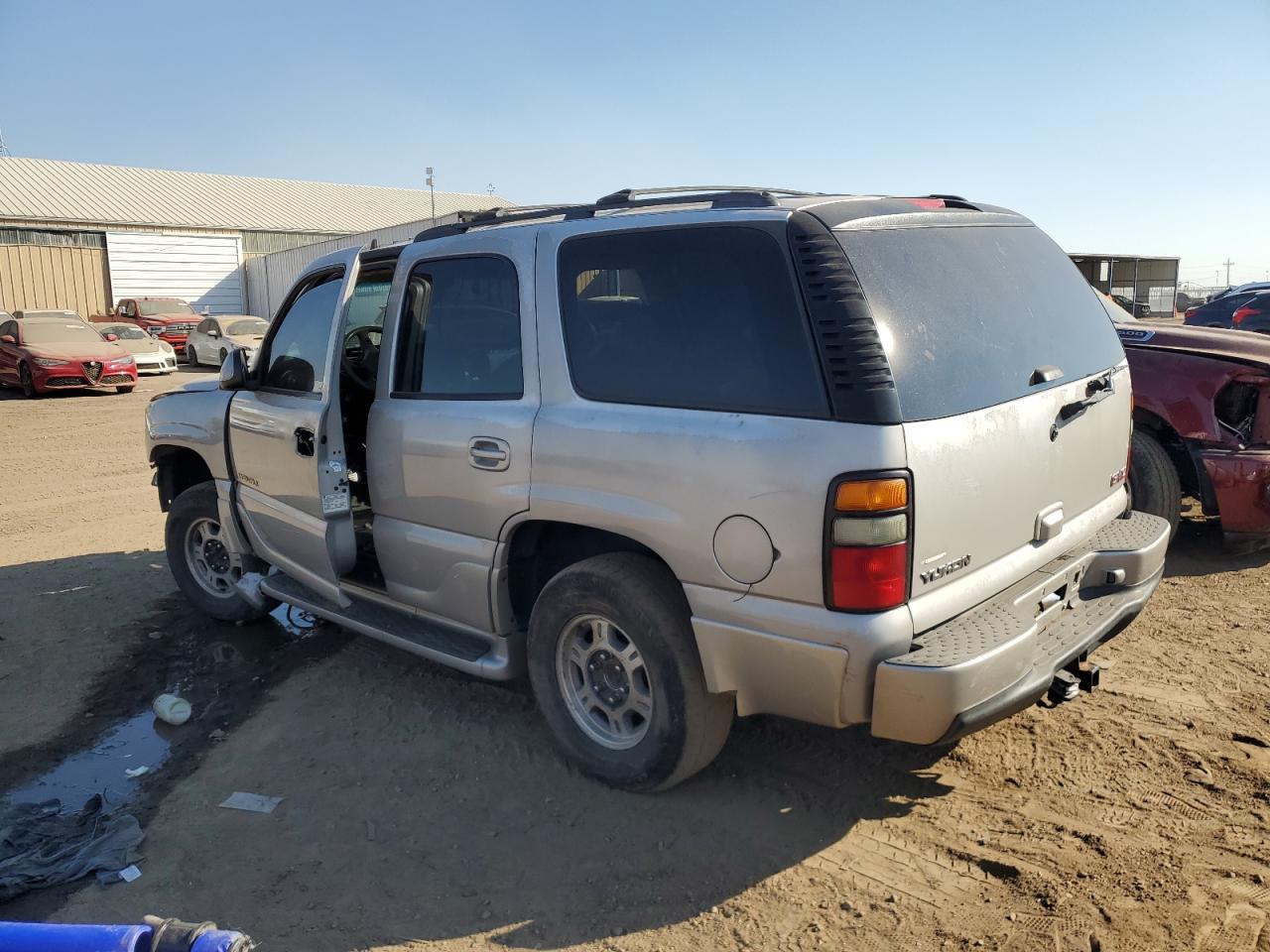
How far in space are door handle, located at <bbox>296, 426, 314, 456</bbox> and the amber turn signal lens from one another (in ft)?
9.02

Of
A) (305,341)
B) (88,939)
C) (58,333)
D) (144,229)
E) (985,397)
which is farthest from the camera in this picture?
(144,229)

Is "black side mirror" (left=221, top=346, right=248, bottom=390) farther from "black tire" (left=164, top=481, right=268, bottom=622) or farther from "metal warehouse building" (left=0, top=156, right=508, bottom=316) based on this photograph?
Answer: "metal warehouse building" (left=0, top=156, right=508, bottom=316)

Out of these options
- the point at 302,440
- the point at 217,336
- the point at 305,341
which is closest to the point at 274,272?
the point at 217,336

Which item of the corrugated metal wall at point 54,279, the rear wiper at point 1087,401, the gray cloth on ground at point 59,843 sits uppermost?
the corrugated metal wall at point 54,279

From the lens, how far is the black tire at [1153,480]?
5.96m

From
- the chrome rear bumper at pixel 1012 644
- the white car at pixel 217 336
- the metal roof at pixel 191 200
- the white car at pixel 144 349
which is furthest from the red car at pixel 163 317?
the chrome rear bumper at pixel 1012 644

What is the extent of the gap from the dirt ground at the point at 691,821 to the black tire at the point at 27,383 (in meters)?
15.3

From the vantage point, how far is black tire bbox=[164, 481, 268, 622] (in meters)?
5.69

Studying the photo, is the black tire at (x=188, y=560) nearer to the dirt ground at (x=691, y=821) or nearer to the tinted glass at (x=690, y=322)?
the dirt ground at (x=691, y=821)

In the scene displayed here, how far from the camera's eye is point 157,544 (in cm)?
766

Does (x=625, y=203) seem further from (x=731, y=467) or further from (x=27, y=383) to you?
(x=27, y=383)

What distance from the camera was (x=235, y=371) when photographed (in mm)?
5062

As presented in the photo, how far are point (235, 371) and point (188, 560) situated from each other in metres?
1.51

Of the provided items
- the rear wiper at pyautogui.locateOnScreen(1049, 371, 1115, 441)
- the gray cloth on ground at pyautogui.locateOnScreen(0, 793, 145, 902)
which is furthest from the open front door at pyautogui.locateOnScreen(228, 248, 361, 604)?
the rear wiper at pyautogui.locateOnScreen(1049, 371, 1115, 441)
